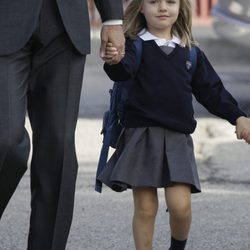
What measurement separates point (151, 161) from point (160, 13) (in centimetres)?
62

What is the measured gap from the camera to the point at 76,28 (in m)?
4.25

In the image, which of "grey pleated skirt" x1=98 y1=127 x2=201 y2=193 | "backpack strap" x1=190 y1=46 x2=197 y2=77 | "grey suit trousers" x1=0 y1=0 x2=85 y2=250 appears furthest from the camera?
"backpack strap" x1=190 y1=46 x2=197 y2=77

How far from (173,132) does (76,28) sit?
73 cm


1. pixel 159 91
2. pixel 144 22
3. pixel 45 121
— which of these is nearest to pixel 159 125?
pixel 159 91

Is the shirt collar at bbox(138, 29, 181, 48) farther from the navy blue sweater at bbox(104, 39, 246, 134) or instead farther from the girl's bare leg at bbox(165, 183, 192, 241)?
the girl's bare leg at bbox(165, 183, 192, 241)

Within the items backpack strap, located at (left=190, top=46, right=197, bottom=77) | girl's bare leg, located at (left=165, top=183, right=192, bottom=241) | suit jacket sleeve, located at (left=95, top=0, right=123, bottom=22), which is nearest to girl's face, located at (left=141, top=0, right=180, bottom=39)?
backpack strap, located at (left=190, top=46, right=197, bottom=77)

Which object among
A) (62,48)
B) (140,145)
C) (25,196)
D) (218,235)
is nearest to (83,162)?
(25,196)

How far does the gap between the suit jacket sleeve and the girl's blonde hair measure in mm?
439

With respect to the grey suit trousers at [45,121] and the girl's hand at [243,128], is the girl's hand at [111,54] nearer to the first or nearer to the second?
the grey suit trousers at [45,121]

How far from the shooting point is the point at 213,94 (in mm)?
4816

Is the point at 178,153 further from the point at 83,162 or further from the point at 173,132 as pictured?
the point at 83,162

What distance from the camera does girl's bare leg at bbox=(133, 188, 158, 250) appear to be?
15.5ft

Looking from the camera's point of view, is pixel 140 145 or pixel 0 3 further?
pixel 140 145

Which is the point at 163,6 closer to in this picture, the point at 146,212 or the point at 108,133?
the point at 108,133
